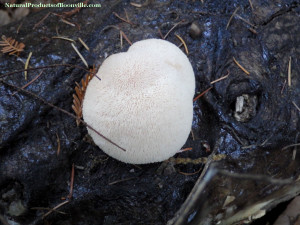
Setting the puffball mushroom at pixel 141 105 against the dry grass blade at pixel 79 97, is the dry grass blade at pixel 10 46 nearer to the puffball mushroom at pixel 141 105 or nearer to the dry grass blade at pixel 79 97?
the dry grass blade at pixel 79 97

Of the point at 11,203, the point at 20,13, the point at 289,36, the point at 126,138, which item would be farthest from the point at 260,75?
the point at 20,13

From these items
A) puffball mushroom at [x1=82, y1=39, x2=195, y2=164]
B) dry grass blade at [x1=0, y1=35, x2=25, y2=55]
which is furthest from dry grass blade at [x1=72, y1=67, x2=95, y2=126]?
dry grass blade at [x1=0, y1=35, x2=25, y2=55]

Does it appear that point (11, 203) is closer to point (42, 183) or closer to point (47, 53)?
point (42, 183)

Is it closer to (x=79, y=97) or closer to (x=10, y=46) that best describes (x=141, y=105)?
(x=79, y=97)

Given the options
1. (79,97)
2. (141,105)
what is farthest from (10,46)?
(141,105)

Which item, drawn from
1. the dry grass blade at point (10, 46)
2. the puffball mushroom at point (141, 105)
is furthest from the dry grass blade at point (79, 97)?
the dry grass blade at point (10, 46)

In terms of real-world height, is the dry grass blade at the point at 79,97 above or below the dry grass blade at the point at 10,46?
below

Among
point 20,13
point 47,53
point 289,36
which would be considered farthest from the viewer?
point 20,13
